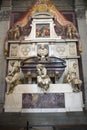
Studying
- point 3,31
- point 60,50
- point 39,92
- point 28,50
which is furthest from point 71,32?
point 39,92

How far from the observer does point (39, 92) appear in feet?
28.1

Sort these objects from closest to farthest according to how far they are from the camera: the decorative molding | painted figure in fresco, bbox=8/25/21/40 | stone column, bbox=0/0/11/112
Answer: stone column, bbox=0/0/11/112 → painted figure in fresco, bbox=8/25/21/40 → the decorative molding

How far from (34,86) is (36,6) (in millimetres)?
4407

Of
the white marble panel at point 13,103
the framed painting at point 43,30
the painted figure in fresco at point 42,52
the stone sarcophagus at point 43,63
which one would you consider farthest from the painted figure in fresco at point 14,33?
the white marble panel at point 13,103

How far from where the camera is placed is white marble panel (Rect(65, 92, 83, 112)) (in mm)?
8398

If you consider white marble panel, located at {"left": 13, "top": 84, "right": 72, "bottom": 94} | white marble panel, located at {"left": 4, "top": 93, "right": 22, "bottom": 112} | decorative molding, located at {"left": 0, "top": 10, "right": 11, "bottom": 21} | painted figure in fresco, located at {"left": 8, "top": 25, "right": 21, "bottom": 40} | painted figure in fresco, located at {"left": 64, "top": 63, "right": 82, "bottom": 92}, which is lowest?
white marble panel, located at {"left": 4, "top": 93, "right": 22, "bottom": 112}

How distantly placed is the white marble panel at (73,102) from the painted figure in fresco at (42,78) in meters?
0.85

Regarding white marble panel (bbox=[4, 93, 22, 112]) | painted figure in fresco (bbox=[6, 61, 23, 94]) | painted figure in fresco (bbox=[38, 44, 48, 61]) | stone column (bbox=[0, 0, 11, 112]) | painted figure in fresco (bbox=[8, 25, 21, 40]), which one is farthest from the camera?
painted figure in fresco (bbox=[8, 25, 21, 40])

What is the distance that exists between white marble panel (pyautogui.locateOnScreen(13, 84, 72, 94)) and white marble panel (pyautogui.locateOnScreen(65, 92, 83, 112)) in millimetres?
253

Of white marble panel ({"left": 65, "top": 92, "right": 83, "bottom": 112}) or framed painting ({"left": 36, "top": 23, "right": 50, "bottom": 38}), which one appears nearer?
white marble panel ({"left": 65, "top": 92, "right": 83, "bottom": 112})

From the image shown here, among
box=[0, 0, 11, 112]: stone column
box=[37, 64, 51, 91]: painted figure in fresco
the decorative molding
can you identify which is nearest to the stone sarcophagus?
box=[37, 64, 51, 91]: painted figure in fresco

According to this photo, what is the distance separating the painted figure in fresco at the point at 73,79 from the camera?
8.68 meters

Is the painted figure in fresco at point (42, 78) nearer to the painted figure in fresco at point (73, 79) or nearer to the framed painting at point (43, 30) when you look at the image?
the painted figure in fresco at point (73, 79)

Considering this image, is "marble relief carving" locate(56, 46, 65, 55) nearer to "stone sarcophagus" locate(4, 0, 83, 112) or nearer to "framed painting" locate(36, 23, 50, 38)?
"stone sarcophagus" locate(4, 0, 83, 112)
